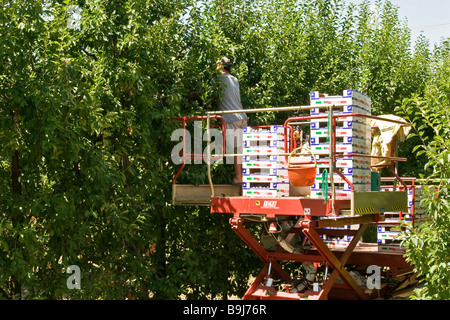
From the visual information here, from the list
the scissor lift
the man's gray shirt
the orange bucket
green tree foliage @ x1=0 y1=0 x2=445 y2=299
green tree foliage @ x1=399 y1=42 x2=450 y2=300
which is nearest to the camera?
green tree foliage @ x1=399 y1=42 x2=450 y2=300

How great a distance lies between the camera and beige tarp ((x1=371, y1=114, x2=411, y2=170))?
11.2 m

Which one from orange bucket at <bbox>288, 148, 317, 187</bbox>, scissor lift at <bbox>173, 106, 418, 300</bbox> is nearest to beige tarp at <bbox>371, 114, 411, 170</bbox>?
scissor lift at <bbox>173, 106, 418, 300</bbox>

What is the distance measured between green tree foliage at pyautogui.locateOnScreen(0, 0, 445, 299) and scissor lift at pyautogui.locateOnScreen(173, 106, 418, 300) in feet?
2.35

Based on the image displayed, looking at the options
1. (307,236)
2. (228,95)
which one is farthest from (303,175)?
(228,95)

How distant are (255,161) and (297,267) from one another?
376cm

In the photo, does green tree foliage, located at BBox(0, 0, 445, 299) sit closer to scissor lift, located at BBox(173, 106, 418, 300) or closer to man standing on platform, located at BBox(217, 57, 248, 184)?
man standing on platform, located at BBox(217, 57, 248, 184)

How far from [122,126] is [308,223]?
291cm

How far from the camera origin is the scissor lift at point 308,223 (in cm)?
922

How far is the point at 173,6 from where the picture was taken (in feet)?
36.2

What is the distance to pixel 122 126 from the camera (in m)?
9.70

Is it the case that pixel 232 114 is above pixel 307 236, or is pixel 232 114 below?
above

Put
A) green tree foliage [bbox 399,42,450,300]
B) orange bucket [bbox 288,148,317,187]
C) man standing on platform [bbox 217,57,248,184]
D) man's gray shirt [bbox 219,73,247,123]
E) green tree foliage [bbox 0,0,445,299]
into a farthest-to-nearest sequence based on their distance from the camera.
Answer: man's gray shirt [bbox 219,73,247,123], man standing on platform [bbox 217,57,248,184], orange bucket [bbox 288,148,317,187], green tree foliage [bbox 0,0,445,299], green tree foliage [bbox 399,42,450,300]

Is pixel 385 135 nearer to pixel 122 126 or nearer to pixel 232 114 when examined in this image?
pixel 232 114

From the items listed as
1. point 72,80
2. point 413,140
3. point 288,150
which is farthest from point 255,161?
point 413,140
